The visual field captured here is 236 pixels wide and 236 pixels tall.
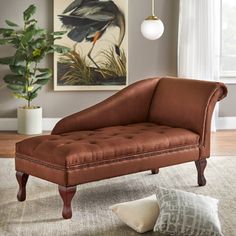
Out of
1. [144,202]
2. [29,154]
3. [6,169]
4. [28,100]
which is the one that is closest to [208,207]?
[144,202]

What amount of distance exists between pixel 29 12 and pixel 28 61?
49cm

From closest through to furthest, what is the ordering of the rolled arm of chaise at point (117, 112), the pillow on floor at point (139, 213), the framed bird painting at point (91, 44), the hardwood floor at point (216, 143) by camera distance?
the pillow on floor at point (139, 213) < the rolled arm of chaise at point (117, 112) < the hardwood floor at point (216, 143) < the framed bird painting at point (91, 44)

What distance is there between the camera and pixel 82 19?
7070 millimetres

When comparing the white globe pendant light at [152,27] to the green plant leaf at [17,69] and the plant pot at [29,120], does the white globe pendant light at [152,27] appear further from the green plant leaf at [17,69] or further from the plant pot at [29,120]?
the plant pot at [29,120]

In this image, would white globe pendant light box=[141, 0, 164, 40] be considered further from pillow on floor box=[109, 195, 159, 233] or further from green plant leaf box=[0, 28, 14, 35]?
pillow on floor box=[109, 195, 159, 233]

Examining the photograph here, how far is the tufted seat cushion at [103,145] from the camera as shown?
166 inches

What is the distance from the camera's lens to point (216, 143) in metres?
6.65

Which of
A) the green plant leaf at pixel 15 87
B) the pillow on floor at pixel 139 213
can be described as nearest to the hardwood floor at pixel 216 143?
the green plant leaf at pixel 15 87

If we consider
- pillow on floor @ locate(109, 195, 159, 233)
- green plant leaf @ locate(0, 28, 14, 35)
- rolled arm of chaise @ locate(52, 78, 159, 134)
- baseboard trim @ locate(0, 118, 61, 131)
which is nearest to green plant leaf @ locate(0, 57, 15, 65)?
green plant leaf @ locate(0, 28, 14, 35)

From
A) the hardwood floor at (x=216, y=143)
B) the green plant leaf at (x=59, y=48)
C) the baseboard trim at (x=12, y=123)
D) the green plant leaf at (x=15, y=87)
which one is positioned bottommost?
the hardwood floor at (x=216, y=143)

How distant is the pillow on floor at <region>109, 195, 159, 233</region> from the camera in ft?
12.9

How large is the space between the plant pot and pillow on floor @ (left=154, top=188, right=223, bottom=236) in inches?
128

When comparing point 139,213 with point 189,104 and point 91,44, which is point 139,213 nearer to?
point 189,104

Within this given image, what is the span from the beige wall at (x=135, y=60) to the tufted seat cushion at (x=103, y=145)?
7.53 ft
